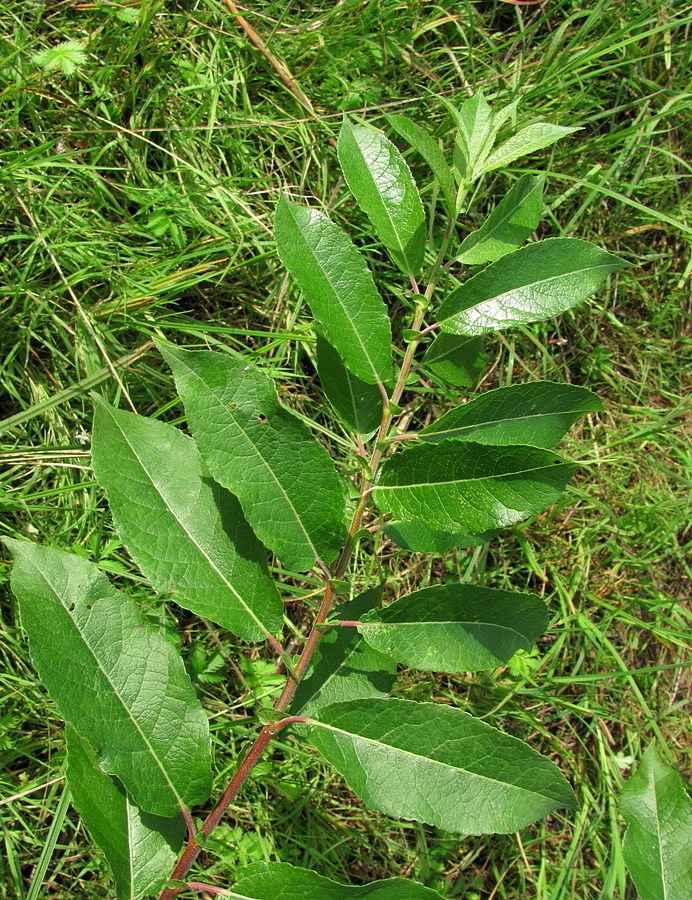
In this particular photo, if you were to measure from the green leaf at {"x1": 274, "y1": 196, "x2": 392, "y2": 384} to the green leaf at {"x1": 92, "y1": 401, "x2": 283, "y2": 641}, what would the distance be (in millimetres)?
359

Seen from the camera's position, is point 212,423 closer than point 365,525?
Yes

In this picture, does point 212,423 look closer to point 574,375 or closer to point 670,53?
point 574,375

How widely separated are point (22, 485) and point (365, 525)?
3.22 ft

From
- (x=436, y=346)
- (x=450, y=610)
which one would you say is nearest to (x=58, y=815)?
(x=450, y=610)

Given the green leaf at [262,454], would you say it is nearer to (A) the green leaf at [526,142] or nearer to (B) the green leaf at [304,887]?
(B) the green leaf at [304,887]

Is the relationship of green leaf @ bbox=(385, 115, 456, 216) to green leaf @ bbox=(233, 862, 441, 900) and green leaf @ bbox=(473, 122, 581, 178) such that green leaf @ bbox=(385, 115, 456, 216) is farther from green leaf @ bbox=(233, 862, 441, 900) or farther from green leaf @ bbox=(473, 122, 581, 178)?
green leaf @ bbox=(233, 862, 441, 900)

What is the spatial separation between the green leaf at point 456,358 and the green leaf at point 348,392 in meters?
0.20

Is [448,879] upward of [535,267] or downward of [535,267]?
downward

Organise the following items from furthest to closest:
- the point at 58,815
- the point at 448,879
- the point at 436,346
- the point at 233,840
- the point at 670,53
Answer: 1. the point at 670,53
2. the point at 448,879
3. the point at 233,840
4. the point at 58,815
5. the point at 436,346

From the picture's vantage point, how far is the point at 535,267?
55.8 inches

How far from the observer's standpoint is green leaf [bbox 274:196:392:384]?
138 cm

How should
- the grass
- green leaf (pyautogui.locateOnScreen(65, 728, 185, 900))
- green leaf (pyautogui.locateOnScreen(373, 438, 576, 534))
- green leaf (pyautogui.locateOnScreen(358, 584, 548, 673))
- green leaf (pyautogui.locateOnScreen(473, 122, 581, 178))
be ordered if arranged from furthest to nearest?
1. the grass
2. green leaf (pyautogui.locateOnScreen(473, 122, 581, 178))
3. green leaf (pyautogui.locateOnScreen(358, 584, 548, 673))
4. green leaf (pyautogui.locateOnScreen(65, 728, 185, 900))
5. green leaf (pyautogui.locateOnScreen(373, 438, 576, 534))

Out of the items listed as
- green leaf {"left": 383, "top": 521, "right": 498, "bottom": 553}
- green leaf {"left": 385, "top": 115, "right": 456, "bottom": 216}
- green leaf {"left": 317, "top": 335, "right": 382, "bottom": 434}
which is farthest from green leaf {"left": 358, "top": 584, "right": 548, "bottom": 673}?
green leaf {"left": 385, "top": 115, "right": 456, "bottom": 216}

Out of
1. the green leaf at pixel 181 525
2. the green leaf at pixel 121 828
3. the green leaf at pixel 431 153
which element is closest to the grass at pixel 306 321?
the green leaf at pixel 121 828
